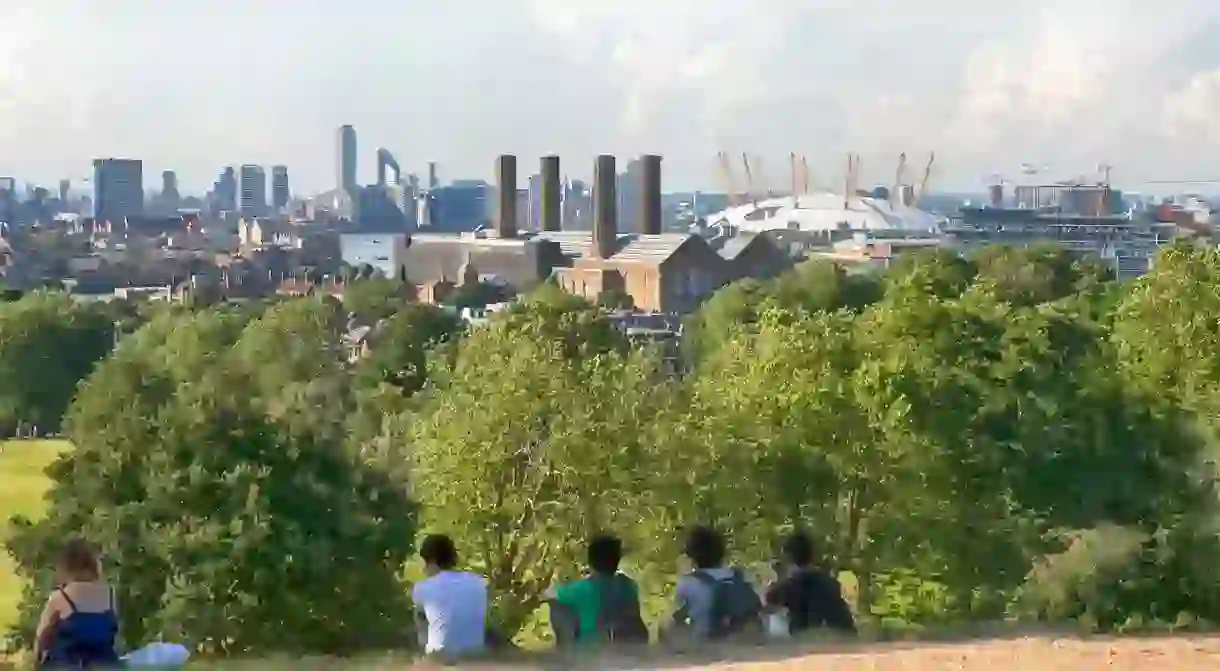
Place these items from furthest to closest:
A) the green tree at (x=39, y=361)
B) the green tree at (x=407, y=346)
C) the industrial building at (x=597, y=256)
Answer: the industrial building at (x=597, y=256), the green tree at (x=39, y=361), the green tree at (x=407, y=346)

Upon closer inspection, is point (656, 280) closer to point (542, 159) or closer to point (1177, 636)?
point (542, 159)

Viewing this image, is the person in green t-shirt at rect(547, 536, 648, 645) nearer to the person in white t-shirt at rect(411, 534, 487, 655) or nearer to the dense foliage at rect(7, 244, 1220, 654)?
the person in white t-shirt at rect(411, 534, 487, 655)

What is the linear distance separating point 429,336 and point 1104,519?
3151 centimetres

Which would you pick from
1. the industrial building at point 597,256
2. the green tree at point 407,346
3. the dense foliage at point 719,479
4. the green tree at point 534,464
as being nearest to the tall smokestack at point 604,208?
the industrial building at point 597,256

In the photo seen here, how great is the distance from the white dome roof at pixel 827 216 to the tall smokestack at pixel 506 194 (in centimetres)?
4451

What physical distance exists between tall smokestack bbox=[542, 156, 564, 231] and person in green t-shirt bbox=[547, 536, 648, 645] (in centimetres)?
9719

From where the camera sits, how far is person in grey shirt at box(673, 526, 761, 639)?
31.5 feet

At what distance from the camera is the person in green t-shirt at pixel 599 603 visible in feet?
30.5

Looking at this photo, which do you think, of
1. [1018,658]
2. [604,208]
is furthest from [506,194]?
[1018,658]

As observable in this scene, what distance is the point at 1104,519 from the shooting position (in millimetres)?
22875

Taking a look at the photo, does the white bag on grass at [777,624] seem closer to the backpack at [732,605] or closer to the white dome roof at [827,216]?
the backpack at [732,605]

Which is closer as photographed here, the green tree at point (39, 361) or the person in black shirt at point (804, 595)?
the person in black shirt at point (804, 595)

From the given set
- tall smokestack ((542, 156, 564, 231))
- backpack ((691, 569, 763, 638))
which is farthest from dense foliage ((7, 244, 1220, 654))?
tall smokestack ((542, 156, 564, 231))

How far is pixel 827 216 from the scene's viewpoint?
Result: 162m
